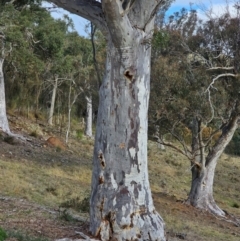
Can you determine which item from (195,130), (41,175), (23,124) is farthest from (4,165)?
(23,124)

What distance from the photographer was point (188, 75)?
48.6ft

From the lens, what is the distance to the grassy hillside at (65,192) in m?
7.88

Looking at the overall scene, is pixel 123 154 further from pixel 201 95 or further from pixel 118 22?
pixel 201 95

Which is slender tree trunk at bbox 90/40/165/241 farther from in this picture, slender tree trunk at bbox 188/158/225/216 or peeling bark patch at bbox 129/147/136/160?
slender tree trunk at bbox 188/158/225/216

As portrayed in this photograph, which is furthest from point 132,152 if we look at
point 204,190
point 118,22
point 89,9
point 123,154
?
point 204,190

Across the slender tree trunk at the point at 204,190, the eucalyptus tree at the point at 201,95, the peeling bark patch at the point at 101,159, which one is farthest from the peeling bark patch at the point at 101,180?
the slender tree trunk at the point at 204,190

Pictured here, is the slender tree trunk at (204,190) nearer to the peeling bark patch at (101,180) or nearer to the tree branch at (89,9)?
the peeling bark patch at (101,180)

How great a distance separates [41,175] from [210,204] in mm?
5341

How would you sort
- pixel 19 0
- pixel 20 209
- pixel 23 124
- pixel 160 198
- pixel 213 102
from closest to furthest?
pixel 20 209, pixel 19 0, pixel 213 102, pixel 160 198, pixel 23 124

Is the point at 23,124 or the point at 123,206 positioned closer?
the point at 123,206

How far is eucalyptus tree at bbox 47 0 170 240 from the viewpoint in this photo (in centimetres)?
668

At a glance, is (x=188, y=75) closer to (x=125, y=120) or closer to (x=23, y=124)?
(x=125, y=120)

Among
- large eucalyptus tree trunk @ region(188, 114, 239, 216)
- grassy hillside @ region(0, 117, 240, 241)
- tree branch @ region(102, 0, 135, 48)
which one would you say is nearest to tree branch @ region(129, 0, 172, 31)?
tree branch @ region(102, 0, 135, 48)

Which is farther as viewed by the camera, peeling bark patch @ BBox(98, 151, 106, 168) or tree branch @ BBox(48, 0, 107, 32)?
tree branch @ BBox(48, 0, 107, 32)
